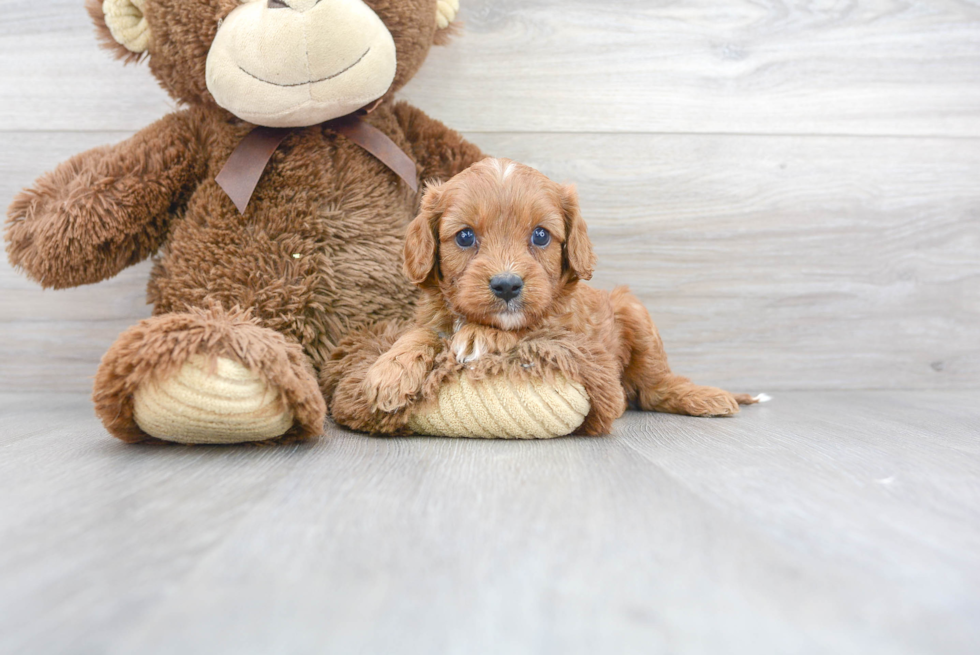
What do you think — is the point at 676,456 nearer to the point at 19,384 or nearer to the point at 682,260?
the point at 682,260

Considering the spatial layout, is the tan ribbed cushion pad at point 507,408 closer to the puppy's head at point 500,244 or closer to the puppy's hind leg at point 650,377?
the puppy's head at point 500,244

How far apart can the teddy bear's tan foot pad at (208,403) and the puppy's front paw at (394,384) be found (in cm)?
15

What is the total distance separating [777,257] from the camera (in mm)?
1685

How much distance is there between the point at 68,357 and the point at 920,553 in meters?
1.69

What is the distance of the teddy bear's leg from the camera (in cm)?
87

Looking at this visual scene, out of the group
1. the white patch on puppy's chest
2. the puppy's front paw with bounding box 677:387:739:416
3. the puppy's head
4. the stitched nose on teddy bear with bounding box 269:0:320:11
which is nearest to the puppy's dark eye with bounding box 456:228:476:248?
the puppy's head

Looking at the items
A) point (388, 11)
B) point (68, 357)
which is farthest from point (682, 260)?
point (68, 357)

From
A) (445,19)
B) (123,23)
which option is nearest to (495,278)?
(445,19)

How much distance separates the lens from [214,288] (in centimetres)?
120

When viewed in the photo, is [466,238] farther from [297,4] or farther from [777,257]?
[777,257]

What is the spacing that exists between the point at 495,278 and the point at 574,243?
0.16 metres

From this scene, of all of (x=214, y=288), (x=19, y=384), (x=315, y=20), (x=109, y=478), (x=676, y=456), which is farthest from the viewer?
(x=19, y=384)

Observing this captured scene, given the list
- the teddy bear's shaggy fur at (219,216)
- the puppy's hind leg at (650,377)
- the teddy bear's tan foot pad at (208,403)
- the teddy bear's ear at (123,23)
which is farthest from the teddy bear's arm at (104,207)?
the puppy's hind leg at (650,377)

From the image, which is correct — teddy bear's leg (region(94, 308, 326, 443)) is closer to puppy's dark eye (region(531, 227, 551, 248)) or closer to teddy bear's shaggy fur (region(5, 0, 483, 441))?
teddy bear's shaggy fur (region(5, 0, 483, 441))
